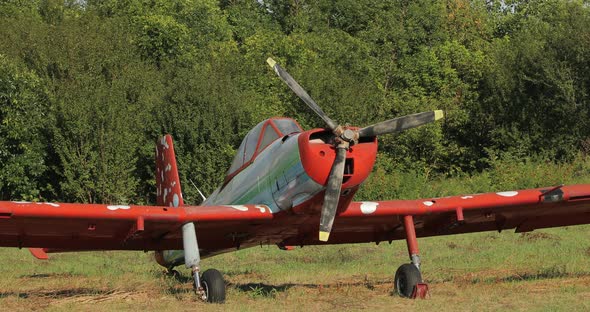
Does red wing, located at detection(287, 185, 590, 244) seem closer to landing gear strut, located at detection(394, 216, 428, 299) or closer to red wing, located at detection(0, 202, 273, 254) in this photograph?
landing gear strut, located at detection(394, 216, 428, 299)

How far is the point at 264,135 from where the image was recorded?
13148 millimetres

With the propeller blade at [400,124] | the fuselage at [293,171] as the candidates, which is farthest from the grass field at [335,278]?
the propeller blade at [400,124]

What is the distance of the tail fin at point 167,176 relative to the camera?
1502cm

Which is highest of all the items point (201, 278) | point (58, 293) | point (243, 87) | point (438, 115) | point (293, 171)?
point (243, 87)

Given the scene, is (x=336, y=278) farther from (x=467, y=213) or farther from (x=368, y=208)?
(x=368, y=208)

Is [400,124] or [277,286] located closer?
[400,124]

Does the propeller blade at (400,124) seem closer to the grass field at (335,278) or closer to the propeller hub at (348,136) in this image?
the propeller hub at (348,136)

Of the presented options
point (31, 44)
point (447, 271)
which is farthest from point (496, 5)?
point (447, 271)

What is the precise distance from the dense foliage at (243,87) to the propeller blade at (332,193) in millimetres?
23083

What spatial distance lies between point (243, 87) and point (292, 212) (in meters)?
33.9

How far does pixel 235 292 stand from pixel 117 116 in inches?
951

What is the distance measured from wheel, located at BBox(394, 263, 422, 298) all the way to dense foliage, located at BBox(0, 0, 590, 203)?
72.0 feet

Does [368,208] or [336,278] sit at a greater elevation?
[368,208]

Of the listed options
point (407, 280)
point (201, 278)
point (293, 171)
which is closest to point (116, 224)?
point (201, 278)
